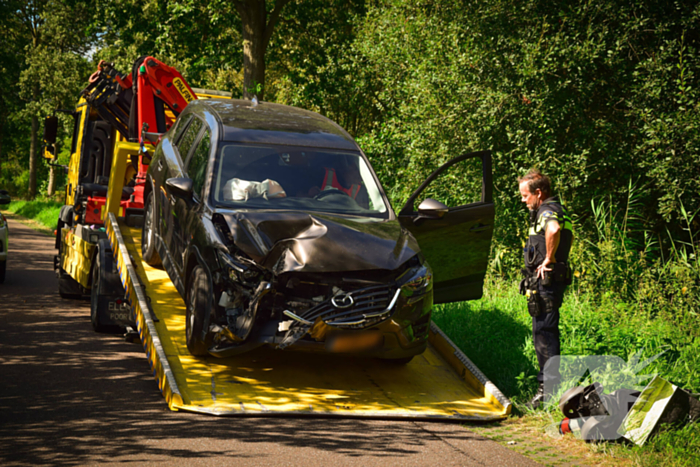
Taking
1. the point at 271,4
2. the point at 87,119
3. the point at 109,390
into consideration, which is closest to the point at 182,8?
the point at 271,4

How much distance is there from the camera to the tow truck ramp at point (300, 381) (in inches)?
211

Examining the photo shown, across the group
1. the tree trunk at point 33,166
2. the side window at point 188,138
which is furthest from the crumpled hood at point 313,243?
the tree trunk at point 33,166

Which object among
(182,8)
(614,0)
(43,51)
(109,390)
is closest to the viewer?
(109,390)

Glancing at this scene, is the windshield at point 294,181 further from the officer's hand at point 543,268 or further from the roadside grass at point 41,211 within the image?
the roadside grass at point 41,211

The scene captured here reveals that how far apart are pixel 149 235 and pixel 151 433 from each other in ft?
10.8

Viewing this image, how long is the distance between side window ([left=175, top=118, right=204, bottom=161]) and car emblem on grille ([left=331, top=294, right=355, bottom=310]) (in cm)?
259

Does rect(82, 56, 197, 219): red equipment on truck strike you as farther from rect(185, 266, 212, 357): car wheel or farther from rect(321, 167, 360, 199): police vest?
rect(185, 266, 212, 357): car wheel

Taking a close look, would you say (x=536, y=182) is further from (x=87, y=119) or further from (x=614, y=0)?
(x=87, y=119)

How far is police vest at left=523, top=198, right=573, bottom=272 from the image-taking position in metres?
→ 5.83

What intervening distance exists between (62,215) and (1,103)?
31656mm

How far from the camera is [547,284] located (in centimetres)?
579

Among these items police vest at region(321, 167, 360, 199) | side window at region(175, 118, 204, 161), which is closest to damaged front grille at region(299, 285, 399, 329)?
police vest at region(321, 167, 360, 199)

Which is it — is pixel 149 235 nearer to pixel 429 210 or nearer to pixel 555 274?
pixel 429 210

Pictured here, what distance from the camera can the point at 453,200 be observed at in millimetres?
12820
